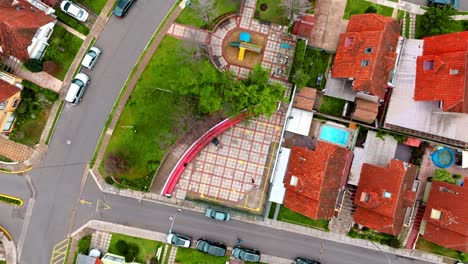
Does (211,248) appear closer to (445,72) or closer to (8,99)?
(8,99)

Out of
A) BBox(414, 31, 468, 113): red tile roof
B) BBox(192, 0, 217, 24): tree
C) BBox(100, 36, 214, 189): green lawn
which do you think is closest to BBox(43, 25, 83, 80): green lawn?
BBox(100, 36, 214, 189): green lawn

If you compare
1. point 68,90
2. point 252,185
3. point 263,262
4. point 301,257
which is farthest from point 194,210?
point 68,90

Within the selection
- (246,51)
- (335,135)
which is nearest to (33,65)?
(246,51)

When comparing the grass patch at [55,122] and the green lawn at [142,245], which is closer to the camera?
the green lawn at [142,245]

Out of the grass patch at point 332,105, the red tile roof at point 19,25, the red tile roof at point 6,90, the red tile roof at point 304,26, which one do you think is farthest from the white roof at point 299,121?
the red tile roof at point 6,90

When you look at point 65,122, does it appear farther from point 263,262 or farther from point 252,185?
point 263,262

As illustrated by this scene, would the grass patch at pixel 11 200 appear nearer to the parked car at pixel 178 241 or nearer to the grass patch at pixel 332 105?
the parked car at pixel 178 241
